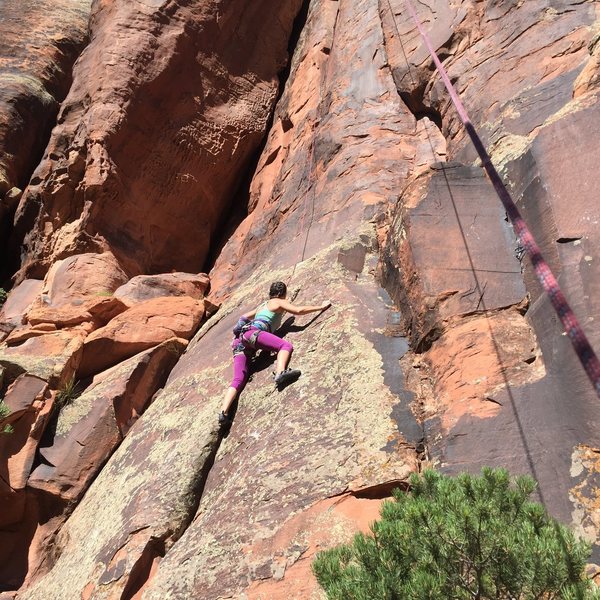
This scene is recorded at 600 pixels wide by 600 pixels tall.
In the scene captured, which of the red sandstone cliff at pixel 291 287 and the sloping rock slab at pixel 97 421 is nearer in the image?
the red sandstone cliff at pixel 291 287

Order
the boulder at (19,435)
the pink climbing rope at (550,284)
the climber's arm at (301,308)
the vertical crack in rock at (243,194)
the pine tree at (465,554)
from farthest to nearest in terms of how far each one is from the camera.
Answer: the vertical crack in rock at (243,194)
the boulder at (19,435)
the climber's arm at (301,308)
the pink climbing rope at (550,284)
the pine tree at (465,554)

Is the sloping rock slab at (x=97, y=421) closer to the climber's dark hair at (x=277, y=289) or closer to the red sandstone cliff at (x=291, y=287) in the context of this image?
the red sandstone cliff at (x=291, y=287)

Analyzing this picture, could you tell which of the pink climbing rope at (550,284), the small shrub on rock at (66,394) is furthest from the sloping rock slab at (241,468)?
the pink climbing rope at (550,284)

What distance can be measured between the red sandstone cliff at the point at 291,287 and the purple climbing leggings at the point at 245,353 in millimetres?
156

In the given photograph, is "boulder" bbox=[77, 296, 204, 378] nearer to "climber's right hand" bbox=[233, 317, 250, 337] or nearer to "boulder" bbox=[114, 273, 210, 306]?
"boulder" bbox=[114, 273, 210, 306]

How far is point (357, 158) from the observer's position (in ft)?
33.3

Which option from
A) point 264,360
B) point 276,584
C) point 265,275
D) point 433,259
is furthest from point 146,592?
point 265,275

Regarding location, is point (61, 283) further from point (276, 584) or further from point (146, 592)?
point (276, 584)

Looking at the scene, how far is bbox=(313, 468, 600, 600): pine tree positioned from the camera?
3090 millimetres

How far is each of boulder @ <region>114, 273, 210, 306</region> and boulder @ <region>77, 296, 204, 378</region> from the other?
2.78ft

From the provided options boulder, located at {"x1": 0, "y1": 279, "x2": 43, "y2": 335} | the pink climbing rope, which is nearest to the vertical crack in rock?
boulder, located at {"x1": 0, "y1": 279, "x2": 43, "y2": 335}

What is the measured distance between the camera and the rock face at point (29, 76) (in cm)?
1645

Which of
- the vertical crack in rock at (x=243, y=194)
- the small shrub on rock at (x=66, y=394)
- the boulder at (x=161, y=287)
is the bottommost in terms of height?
the small shrub on rock at (x=66, y=394)

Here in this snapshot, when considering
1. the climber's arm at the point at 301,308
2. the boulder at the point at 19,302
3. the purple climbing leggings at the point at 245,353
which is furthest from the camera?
the boulder at the point at 19,302
